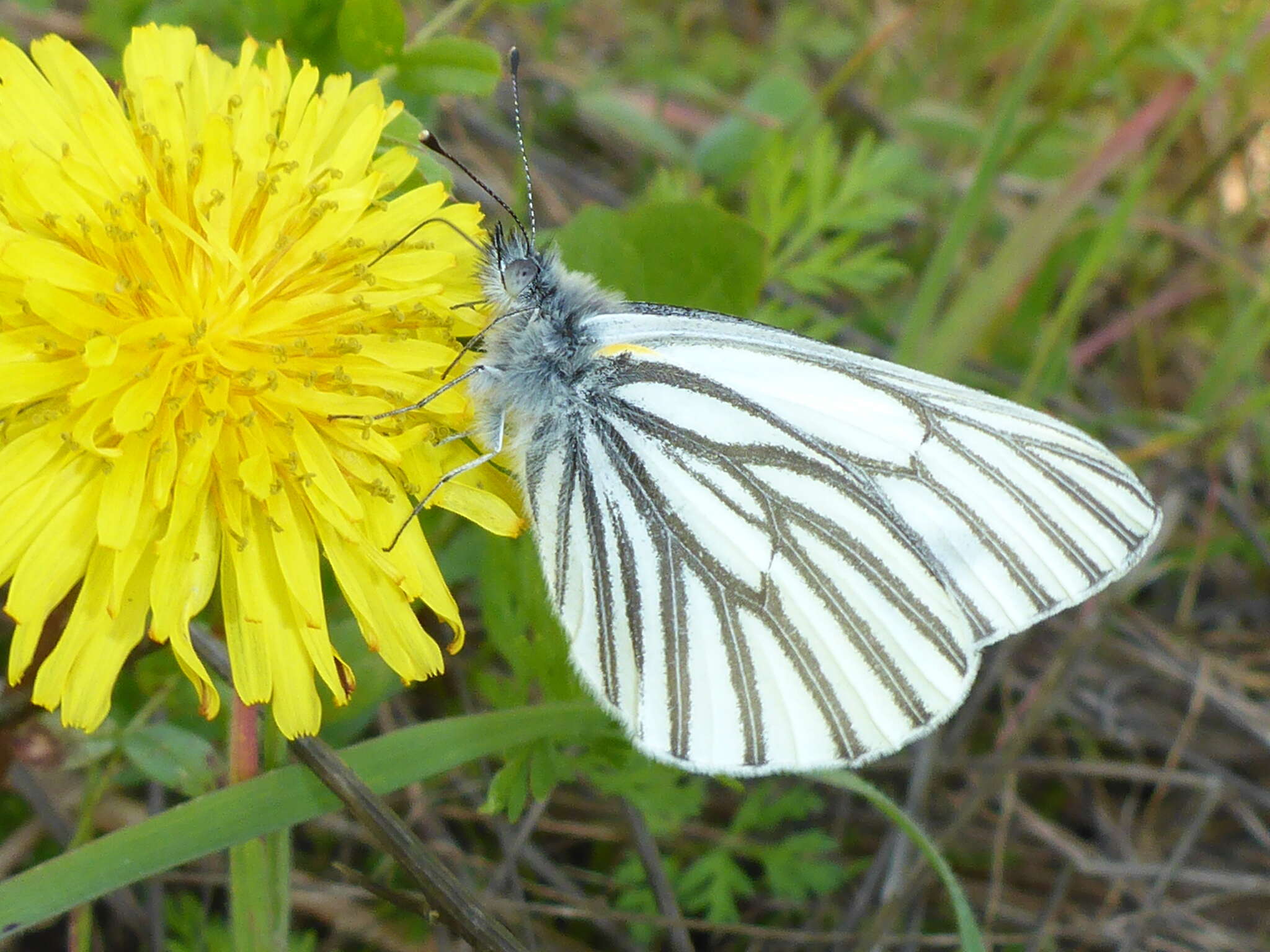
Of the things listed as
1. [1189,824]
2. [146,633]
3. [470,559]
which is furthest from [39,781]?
[1189,824]

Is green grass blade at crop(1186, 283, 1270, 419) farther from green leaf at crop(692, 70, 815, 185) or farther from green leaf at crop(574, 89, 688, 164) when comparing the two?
green leaf at crop(574, 89, 688, 164)

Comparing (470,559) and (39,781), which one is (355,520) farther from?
(39,781)

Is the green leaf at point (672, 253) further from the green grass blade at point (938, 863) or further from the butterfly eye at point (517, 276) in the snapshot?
the green grass blade at point (938, 863)

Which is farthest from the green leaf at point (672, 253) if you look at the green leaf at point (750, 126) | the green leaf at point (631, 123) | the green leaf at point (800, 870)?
the green leaf at point (800, 870)

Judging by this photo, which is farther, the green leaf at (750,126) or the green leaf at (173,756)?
the green leaf at (750,126)

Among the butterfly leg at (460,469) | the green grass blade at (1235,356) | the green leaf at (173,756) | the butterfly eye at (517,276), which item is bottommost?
the green leaf at (173,756)

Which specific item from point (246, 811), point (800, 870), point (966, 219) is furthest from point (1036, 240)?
point (246, 811)

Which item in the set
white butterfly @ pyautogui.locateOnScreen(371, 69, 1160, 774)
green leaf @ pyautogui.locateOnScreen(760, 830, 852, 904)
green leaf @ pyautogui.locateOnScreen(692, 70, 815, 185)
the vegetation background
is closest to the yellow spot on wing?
white butterfly @ pyautogui.locateOnScreen(371, 69, 1160, 774)
